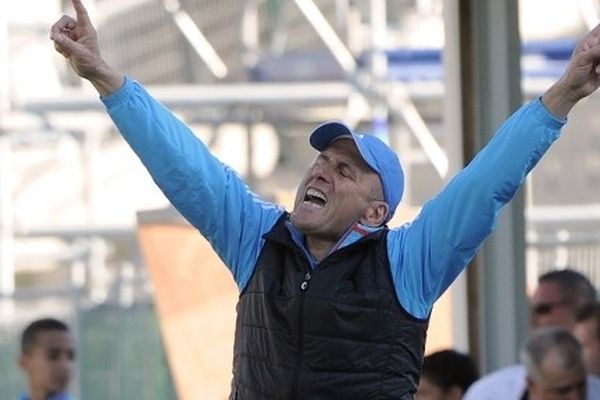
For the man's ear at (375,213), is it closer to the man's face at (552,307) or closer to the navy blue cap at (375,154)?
the navy blue cap at (375,154)

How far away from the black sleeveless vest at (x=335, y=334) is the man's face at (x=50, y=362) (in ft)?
10.8

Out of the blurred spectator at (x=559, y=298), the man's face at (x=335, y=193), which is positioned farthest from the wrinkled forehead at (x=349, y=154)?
the blurred spectator at (x=559, y=298)

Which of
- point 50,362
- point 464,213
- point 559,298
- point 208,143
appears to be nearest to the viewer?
point 464,213

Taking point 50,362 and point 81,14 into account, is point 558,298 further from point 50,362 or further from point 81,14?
point 81,14

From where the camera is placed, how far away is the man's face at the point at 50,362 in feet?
23.5

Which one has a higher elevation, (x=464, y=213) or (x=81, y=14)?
(x=81, y=14)

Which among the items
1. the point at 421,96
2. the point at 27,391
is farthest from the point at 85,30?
the point at 421,96

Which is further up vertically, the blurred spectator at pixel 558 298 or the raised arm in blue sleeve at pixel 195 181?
the raised arm in blue sleeve at pixel 195 181

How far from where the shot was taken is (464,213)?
386 centimetres

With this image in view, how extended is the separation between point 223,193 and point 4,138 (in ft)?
27.1

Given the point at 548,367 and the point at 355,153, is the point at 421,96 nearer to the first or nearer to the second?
the point at 548,367

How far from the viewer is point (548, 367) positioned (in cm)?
574

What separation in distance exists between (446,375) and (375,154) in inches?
89.6

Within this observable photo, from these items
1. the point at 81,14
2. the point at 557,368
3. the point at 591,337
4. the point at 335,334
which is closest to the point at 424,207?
the point at 335,334
